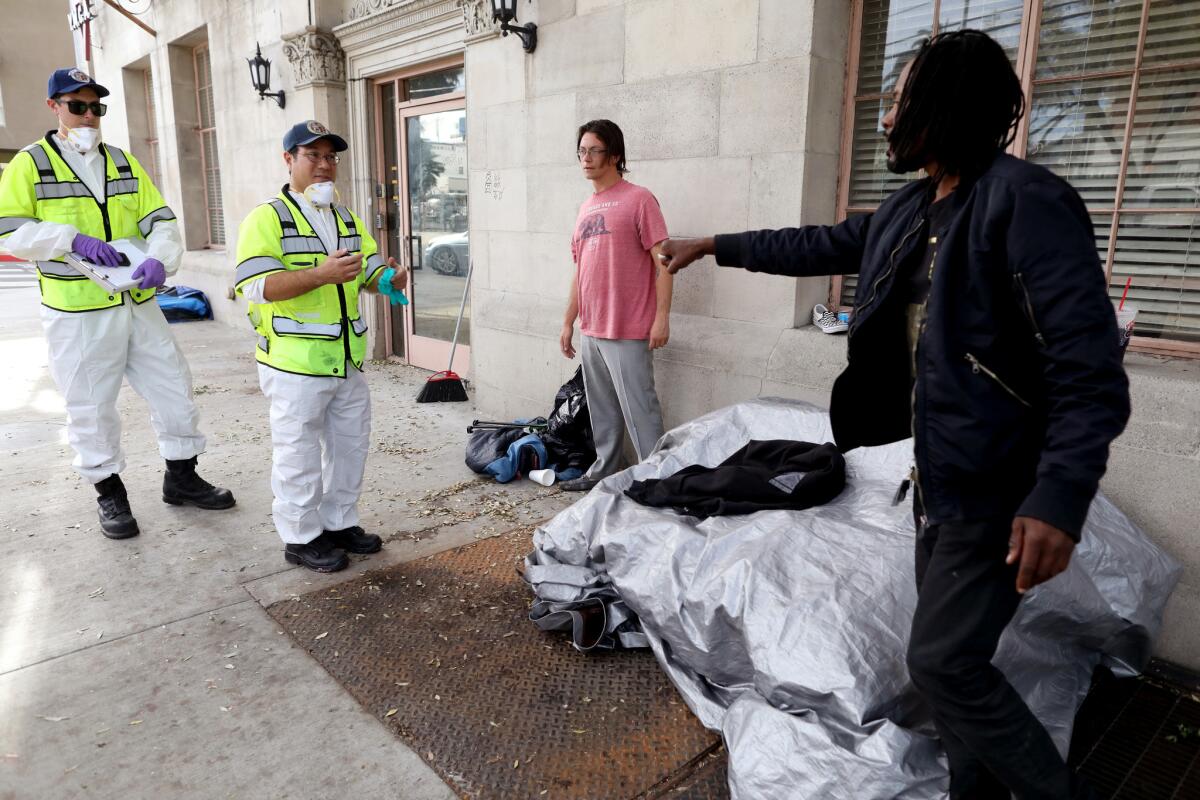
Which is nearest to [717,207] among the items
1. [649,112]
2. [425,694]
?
[649,112]

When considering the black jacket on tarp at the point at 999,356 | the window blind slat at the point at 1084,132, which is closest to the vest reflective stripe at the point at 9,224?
the black jacket on tarp at the point at 999,356

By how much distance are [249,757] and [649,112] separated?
3.94 metres

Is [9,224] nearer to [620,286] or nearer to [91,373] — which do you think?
[91,373]

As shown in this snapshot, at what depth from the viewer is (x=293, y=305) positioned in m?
3.55

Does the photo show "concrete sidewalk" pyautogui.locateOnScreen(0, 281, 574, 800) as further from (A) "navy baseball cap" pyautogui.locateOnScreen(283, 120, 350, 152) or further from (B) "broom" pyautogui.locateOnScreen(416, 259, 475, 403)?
(A) "navy baseball cap" pyautogui.locateOnScreen(283, 120, 350, 152)

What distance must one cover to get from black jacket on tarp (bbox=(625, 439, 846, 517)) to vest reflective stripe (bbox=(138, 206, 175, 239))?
2930mm

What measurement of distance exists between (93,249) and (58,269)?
0.75 ft

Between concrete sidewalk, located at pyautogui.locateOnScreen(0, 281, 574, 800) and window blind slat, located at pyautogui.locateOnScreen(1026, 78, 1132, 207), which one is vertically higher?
window blind slat, located at pyautogui.locateOnScreen(1026, 78, 1132, 207)

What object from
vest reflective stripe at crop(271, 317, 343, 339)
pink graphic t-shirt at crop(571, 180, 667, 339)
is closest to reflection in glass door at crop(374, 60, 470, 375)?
pink graphic t-shirt at crop(571, 180, 667, 339)

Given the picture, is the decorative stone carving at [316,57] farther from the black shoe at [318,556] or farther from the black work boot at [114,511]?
the black shoe at [318,556]

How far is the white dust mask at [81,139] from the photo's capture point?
4.00m

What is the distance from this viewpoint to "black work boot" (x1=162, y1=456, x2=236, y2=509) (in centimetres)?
456

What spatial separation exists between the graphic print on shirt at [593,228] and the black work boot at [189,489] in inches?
99.1

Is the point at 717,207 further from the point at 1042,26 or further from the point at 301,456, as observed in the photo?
the point at 301,456
